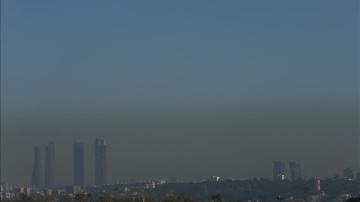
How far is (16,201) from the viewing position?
397 ft

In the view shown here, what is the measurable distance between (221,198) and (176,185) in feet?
175

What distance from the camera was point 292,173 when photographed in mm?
192625

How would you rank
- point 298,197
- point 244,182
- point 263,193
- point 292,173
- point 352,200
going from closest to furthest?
point 352,200, point 298,197, point 263,193, point 244,182, point 292,173

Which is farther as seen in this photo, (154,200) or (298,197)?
(298,197)

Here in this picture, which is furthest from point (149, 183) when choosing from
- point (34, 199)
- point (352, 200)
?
point (352, 200)

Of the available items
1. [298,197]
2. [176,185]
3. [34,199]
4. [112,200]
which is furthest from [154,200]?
[176,185]

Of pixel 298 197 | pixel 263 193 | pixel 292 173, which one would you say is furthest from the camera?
pixel 292 173

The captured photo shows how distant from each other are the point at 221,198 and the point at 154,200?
10.1 m

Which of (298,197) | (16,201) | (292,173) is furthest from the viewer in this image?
(292,173)

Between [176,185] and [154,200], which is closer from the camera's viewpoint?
[154,200]

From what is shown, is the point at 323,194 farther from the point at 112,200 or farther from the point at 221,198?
the point at 112,200

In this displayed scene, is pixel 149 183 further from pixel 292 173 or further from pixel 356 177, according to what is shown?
pixel 356 177

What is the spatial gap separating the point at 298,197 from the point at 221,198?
23.2m

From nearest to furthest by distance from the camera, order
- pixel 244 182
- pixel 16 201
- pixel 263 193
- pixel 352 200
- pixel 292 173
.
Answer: pixel 352 200
pixel 16 201
pixel 263 193
pixel 244 182
pixel 292 173
